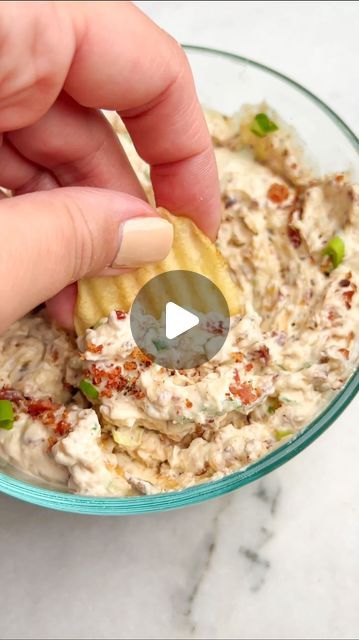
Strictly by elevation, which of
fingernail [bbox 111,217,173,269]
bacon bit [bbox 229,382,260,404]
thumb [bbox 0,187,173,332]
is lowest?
bacon bit [bbox 229,382,260,404]

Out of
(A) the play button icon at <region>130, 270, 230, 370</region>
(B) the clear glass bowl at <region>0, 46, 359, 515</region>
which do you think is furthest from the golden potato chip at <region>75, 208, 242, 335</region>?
(B) the clear glass bowl at <region>0, 46, 359, 515</region>

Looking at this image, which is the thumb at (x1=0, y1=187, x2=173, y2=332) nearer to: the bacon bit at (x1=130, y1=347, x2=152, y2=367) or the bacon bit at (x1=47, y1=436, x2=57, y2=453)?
the bacon bit at (x1=130, y1=347, x2=152, y2=367)

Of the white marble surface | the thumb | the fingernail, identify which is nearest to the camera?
the thumb

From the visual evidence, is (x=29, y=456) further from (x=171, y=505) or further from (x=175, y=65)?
(x=175, y=65)

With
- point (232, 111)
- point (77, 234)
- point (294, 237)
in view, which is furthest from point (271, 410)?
point (232, 111)

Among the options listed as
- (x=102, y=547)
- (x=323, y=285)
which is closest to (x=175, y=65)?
(x=323, y=285)

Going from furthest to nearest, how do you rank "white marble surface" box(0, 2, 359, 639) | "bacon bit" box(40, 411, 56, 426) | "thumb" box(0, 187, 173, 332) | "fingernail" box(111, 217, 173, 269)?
"white marble surface" box(0, 2, 359, 639) → "bacon bit" box(40, 411, 56, 426) → "fingernail" box(111, 217, 173, 269) → "thumb" box(0, 187, 173, 332)
